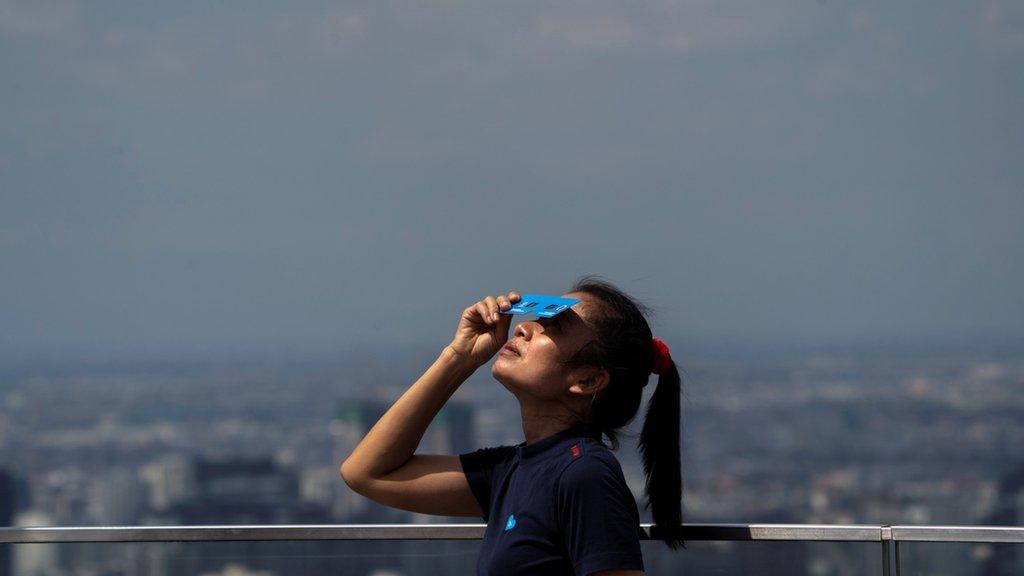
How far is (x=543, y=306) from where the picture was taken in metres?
2.83

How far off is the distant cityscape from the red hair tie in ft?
77.9

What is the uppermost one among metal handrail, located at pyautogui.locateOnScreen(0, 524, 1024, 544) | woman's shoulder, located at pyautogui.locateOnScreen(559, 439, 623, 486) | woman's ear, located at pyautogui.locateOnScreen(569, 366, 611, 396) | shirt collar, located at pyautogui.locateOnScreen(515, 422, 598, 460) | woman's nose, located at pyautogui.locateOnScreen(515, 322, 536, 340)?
woman's nose, located at pyautogui.locateOnScreen(515, 322, 536, 340)

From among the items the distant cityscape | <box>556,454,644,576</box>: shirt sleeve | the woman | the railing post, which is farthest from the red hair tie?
the distant cityscape

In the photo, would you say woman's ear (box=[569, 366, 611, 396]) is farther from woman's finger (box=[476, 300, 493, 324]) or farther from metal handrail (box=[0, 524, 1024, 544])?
metal handrail (box=[0, 524, 1024, 544])

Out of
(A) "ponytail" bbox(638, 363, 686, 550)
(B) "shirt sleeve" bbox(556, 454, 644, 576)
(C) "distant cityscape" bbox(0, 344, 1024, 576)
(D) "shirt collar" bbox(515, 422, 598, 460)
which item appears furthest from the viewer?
(C) "distant cityscape" bbox(0, 344, 1024, 576)

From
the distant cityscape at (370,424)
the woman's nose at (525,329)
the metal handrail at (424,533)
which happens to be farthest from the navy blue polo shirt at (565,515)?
the distant cityscape at (370,424)

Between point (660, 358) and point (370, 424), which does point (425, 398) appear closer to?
point (660, 358)

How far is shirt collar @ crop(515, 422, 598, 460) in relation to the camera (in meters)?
2.80

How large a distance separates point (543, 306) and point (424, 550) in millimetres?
891

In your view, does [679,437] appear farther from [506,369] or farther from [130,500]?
[130,500]

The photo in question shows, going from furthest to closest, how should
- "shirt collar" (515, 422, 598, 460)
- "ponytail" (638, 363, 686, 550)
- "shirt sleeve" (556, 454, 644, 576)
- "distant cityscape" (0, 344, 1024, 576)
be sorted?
1. "distant cityscape" (0, 344, 1024, 576)
2. "ponytail" (638, 363, 686, 550)
3. "shirt collar" (515, 422, 598, 460)
4. "shirt sleeve" (556, 454, 644, 576)

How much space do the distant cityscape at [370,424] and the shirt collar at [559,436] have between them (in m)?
23.8

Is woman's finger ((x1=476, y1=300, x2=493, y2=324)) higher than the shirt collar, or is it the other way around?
woman's finger ((x1=476, y1=300, x2=493, y2=324))

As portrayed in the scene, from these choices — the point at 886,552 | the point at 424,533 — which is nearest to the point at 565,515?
the point at 424,533
